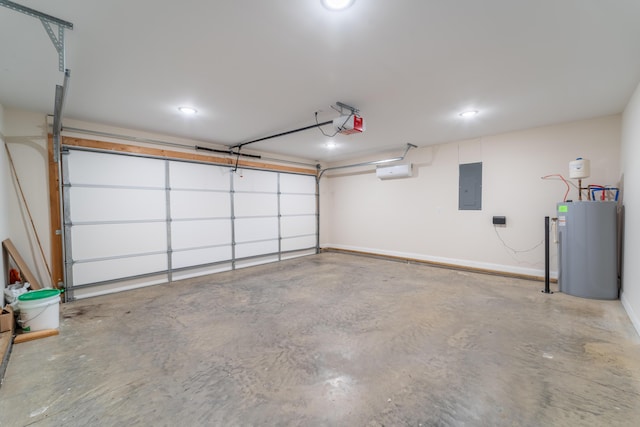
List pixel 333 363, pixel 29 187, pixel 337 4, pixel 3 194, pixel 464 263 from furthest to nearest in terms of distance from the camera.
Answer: pixel 464 263, pixel 29 187, pixel 3 194, pixel 333 363, pixel 337 4

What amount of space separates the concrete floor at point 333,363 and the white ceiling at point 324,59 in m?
2.55

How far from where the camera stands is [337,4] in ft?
5.55

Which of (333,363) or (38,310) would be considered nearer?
(333,363)

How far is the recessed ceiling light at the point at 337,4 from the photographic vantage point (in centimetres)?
167

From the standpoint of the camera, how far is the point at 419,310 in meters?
3.31

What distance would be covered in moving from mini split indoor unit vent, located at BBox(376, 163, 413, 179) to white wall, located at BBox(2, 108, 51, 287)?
585 centimetres

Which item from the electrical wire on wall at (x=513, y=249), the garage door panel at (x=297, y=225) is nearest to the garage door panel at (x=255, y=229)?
the garage door panel at (x=297, y=225)

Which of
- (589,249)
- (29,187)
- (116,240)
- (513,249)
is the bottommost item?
(513,249)

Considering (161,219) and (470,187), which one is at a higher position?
(470,187)

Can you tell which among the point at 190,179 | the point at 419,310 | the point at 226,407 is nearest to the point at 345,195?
the point at 190,179

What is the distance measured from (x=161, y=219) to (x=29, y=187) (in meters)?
1.65

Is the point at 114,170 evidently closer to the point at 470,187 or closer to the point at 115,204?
the point at 115,204

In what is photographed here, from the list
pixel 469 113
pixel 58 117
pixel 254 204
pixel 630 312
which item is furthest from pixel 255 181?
pixel 630 312

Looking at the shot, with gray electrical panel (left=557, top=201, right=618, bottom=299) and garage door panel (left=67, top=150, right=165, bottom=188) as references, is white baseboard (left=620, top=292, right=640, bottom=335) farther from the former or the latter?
garage door panel (left=67, top=150, right=165, bottom=188)
